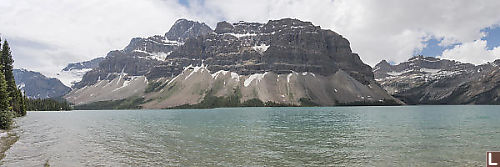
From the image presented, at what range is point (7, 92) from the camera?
7869 cm

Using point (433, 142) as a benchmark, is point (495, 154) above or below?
above

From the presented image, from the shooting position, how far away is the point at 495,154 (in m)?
8.32

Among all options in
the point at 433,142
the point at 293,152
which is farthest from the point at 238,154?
the point at 433,142

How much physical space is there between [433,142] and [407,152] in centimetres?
1276

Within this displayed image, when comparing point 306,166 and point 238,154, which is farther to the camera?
point 238,154

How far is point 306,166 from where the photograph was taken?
3381cm

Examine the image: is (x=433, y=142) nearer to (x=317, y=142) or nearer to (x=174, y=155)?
(x=317, y=142)

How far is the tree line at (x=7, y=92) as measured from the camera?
72.6 metres

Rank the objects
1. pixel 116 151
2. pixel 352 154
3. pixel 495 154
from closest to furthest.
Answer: pixel 495 154 → pixel 352 154 → pixel 116 151

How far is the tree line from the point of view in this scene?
238ft

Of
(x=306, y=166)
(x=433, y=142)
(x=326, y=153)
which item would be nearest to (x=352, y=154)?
(x=326, y=153)

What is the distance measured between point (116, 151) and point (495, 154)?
45.2m

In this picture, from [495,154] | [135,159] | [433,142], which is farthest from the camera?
[433,142]

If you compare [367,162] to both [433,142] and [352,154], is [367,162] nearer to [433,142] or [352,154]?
[352,154]
